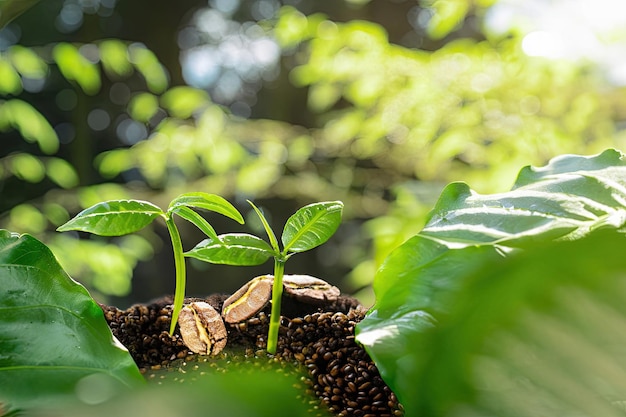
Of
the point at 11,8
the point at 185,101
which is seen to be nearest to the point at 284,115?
the point at 185,101

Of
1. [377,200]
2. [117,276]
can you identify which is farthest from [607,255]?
[377,200]

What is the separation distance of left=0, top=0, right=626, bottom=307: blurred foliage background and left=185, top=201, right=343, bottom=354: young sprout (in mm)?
282

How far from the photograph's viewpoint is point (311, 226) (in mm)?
213

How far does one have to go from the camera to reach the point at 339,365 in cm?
20

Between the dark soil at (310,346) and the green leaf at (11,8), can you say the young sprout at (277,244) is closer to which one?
the dark soil at (310,346)

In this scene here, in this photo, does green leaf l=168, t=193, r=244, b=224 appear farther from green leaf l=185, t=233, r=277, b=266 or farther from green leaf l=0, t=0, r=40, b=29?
green leaf l=0, t=0, r=40, b=29

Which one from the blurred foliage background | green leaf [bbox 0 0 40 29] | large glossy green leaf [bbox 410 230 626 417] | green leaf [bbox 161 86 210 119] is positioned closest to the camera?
large glossy green leaf [bbox 410 230 626 417]

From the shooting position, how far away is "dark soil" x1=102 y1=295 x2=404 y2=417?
188 millimetres

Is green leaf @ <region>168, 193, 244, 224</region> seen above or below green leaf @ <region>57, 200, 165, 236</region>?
above

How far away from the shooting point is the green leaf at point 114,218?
0.65ft

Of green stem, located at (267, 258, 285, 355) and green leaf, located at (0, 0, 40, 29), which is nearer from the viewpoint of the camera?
green stem, located at (267, 258, 285, 355)

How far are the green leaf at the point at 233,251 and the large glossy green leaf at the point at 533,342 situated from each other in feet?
0.23

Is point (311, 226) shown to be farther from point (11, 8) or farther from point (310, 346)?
point (11, 8)

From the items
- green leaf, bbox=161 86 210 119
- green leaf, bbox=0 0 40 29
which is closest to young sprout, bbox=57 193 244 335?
green leaf, bbox=0 0 40 29
